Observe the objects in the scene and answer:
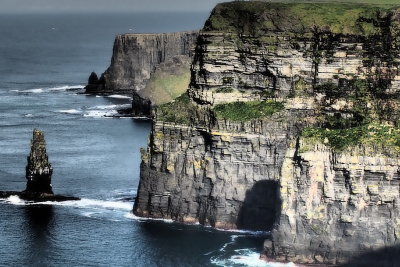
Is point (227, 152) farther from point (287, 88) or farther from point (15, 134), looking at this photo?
point (15, 134)

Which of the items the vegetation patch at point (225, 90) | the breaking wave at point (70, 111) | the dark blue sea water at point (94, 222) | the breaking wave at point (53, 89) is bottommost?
the dark blue sea water at point (94, 222)

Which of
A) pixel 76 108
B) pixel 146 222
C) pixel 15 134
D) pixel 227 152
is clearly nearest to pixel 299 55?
pixel 227 152

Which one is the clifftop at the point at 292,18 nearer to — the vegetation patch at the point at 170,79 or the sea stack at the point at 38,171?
the sea stack at the point at 38,171

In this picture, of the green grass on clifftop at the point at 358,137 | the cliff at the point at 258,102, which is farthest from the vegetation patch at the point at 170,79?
the green grass on clifftop at the point at 358,137

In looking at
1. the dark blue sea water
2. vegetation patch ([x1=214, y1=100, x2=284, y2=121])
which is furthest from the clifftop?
the dark blue sea water

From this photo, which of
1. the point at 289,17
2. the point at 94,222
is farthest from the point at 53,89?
the point at 289,17

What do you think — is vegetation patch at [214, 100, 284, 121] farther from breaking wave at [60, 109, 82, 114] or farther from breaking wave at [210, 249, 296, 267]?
breaking wave at [60, 109, 82, 114]
